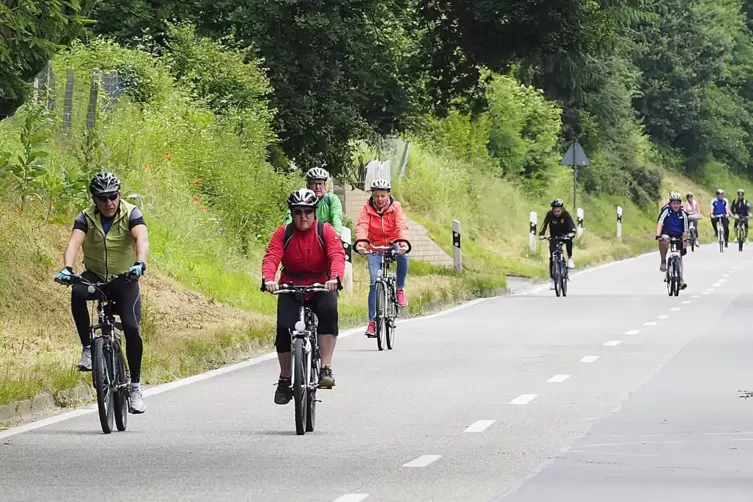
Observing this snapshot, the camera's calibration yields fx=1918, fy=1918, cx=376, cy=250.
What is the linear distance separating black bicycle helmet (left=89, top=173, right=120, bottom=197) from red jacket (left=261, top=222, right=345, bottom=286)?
114cm

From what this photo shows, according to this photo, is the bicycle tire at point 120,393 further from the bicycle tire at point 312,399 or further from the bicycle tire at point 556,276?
the bicycle tire at point 556,276

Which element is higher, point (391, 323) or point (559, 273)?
point (559, 273)

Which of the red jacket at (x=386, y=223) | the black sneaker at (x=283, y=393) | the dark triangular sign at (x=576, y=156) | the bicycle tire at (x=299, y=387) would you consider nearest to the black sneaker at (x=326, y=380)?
the black sneaker at (x=283, y=393)

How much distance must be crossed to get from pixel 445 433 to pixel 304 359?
3.52 feet

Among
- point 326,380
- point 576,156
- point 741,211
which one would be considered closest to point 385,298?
point 326,380

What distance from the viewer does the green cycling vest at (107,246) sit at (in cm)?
1325

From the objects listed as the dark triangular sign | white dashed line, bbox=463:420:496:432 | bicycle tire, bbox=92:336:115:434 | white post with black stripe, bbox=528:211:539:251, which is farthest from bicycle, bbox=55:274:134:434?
the dark triangular sign

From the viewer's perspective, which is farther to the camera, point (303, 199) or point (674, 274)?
point (674, 274)

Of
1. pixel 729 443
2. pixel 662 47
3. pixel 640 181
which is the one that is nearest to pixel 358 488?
pixel 729 443

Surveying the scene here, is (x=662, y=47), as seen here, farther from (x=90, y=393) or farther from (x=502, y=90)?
(x=90, y=393)

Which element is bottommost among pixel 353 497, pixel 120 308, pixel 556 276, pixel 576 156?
pixel 353 497

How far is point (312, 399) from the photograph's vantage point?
1289 cm

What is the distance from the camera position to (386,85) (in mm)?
33656

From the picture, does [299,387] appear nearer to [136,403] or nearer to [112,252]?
[136,403]
